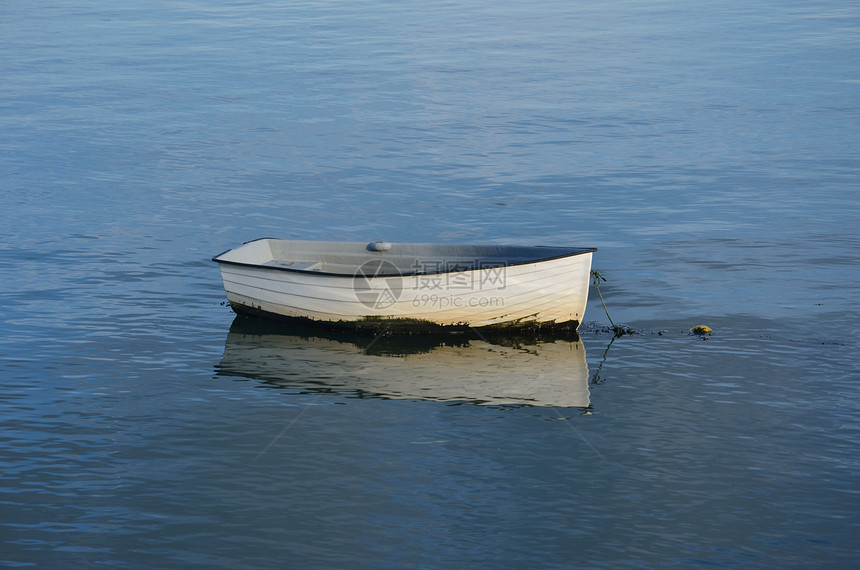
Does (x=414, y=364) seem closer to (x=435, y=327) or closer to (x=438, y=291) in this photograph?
(x=435, y=327)

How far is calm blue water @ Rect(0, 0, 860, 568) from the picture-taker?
11828mm

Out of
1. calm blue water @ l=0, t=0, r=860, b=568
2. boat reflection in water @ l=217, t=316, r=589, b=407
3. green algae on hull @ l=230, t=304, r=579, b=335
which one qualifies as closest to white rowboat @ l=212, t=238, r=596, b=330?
green algae on hull @ l=230, t=304, r=579, b=335

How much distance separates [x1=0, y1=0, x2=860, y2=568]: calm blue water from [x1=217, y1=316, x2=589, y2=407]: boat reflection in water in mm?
88

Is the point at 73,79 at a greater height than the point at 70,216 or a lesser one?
greater

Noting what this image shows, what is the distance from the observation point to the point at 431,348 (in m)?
17.7

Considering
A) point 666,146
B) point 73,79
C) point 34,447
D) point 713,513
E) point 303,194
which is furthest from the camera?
point 73,79

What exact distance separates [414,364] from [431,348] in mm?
770

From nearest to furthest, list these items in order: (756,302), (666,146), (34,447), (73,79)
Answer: (34,447) → (756,302) → (666,146) → (73,79)

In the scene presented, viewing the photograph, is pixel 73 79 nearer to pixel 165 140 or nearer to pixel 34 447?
pixel 165 140

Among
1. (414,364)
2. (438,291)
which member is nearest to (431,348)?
(414,364)

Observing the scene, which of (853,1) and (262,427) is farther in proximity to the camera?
(853,1)

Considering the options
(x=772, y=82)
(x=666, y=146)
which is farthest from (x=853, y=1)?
(x=666, y=146)

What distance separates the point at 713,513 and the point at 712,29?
54.9 metres

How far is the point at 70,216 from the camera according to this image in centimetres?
2750
